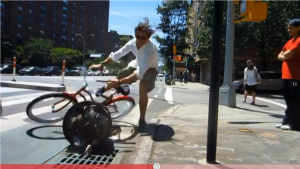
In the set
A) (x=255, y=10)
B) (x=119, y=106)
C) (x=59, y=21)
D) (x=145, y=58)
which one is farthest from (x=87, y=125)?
(x=59, y=21)

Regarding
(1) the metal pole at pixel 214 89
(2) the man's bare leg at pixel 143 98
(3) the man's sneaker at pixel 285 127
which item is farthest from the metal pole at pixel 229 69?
(1) the metal pole at pixel 214 89

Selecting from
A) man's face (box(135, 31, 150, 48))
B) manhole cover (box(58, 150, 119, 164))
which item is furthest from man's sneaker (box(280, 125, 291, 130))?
manhole cover (box(58, 150, 119, 164))

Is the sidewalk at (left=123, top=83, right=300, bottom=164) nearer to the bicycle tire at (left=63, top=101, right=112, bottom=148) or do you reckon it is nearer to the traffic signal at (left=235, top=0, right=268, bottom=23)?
the bicycle tire at (left=63, top=101, right=112, bottom=148)

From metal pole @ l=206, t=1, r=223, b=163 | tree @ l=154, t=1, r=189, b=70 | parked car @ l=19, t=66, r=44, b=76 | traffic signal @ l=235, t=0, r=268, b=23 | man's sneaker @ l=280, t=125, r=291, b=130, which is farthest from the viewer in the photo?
tree @ l=154, t=1, r=189, b=70

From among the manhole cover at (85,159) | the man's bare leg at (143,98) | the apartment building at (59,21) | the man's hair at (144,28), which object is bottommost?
the manhole cover at (85,159)

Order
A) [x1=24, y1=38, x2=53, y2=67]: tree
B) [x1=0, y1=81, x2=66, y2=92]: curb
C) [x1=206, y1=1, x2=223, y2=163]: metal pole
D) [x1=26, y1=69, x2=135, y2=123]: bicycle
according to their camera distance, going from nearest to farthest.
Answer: [x1=206, y1=1, x2=223, y2=163]: metal pole → [x1=26, y1=69, x2=135, y2=123]: bicycle → [x1=0, y1=81, x2=66, y2=92]: curb → [x1=24, y1=38, x2=53, y2=67]: tree

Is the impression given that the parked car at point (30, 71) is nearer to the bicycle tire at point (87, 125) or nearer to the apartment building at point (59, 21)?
the apartment building at point (59, 21)

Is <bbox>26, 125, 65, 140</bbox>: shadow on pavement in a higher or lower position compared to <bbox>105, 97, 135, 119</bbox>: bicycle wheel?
lower

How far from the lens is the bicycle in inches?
199

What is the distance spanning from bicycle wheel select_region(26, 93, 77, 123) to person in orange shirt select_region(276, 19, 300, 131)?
351 centimetres

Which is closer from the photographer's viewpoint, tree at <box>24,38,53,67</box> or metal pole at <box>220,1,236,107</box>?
metal pole at <box>220,1,236,107</box>

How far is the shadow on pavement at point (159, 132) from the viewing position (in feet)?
→ 15.1

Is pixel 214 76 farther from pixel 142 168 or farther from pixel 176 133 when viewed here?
pixel 176 133

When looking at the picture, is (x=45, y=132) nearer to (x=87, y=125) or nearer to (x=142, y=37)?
(x=87, y=125)
